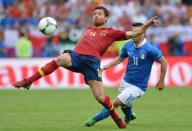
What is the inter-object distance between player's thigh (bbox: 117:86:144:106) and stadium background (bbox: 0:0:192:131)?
0.55 m

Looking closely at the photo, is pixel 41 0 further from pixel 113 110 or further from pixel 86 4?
pixel 113 110

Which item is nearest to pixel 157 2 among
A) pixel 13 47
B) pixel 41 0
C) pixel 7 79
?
pixel 41 0

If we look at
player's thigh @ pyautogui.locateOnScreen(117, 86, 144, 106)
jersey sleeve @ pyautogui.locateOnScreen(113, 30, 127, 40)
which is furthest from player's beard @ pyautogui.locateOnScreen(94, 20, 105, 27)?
player's thigh @ pyautogui.locateOnScreen(117, 86, 144, 106)

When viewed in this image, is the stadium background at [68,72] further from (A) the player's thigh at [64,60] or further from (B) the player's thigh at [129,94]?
(A) the player's thigh at [64,60]

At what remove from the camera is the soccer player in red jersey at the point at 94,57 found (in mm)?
11742

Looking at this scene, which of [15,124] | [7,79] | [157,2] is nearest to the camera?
[15,124]

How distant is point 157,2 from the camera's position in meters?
29.8

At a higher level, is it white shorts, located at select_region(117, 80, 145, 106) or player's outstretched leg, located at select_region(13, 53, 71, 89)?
player's outstretched leg, located at select_region(13, 53, 71, 89)

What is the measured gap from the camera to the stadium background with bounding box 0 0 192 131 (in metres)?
15.2

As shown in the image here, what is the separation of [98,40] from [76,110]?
459 cm

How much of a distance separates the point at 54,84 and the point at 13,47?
132 inches

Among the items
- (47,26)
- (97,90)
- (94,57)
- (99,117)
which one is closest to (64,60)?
(94,57)

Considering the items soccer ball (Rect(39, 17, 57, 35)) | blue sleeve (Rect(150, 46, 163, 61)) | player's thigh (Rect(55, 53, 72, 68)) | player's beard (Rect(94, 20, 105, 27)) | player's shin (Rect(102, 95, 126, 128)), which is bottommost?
player's shin (Rect(102, 95, 126, 128))

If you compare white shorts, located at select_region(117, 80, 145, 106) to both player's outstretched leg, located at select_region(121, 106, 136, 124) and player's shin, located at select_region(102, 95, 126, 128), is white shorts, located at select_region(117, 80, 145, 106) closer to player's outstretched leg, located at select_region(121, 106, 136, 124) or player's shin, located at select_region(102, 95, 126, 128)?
player's outstretched leg, located at select_region(121, 106, 136, 124)
